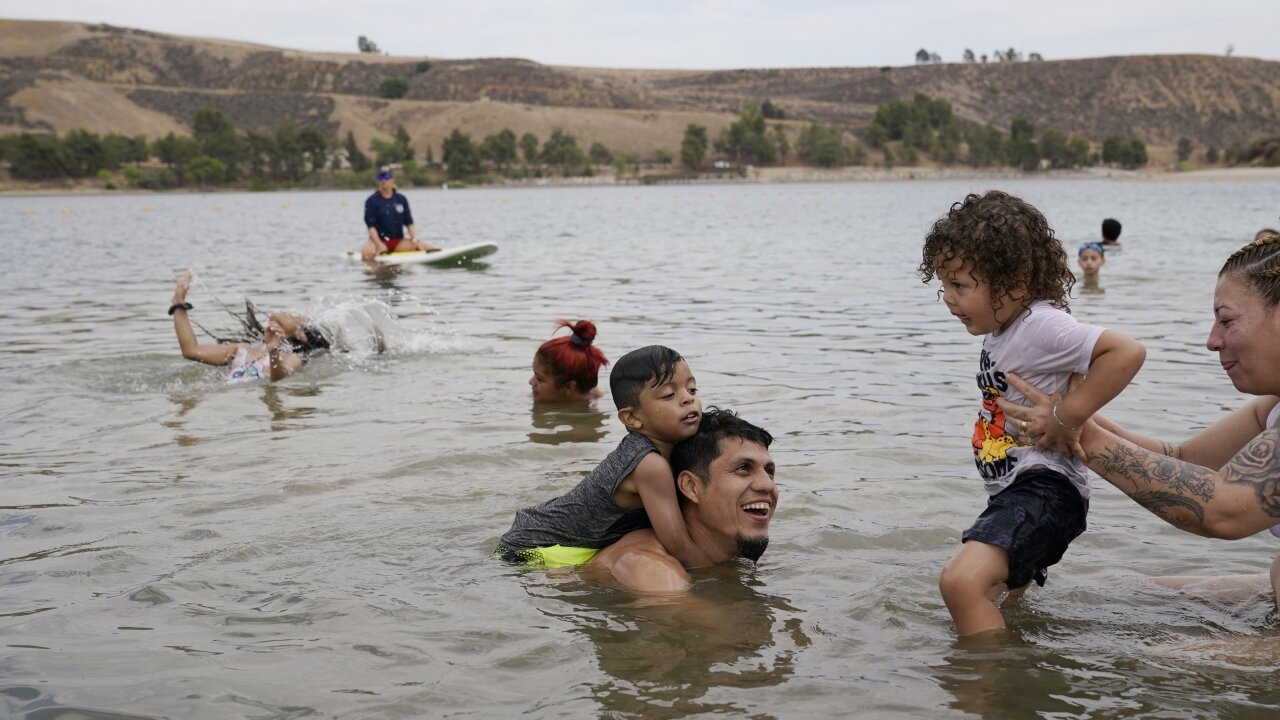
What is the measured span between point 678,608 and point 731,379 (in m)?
5.35

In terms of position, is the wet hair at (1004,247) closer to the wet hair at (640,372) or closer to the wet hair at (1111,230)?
the wet hair at (640,372)

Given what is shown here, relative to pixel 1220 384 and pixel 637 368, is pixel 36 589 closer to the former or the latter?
pixel 637 368

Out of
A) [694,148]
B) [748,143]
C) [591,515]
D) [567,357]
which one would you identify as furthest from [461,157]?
[591,515]

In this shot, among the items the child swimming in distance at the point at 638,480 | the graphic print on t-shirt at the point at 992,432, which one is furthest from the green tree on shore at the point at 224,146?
the graphic print on t-shirt at the point at 992,432

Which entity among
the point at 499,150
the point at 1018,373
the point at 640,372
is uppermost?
the point at 499,150

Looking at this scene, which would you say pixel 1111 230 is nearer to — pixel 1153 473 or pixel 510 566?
pixel 510 566

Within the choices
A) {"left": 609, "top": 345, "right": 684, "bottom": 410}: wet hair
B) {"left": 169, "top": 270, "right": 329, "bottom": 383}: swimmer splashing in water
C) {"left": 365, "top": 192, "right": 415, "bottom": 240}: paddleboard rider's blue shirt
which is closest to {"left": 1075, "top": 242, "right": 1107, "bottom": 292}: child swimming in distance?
{"left": 169, "top": 270, "right": 329, "bottom": 383}: swimmer splashing in water

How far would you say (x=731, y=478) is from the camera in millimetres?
5098

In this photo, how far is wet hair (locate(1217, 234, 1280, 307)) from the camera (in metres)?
3.84

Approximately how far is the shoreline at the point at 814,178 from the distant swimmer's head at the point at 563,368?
10639 centimetres

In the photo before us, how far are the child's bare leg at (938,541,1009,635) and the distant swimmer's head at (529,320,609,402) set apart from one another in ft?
16.6

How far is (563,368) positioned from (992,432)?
4.99m

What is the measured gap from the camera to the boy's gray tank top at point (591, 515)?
5230mm

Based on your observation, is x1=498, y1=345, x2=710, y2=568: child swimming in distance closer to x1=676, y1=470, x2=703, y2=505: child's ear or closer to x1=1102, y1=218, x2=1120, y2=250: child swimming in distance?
x1=676, y1=470, x2=703, y2=505: child's ear
